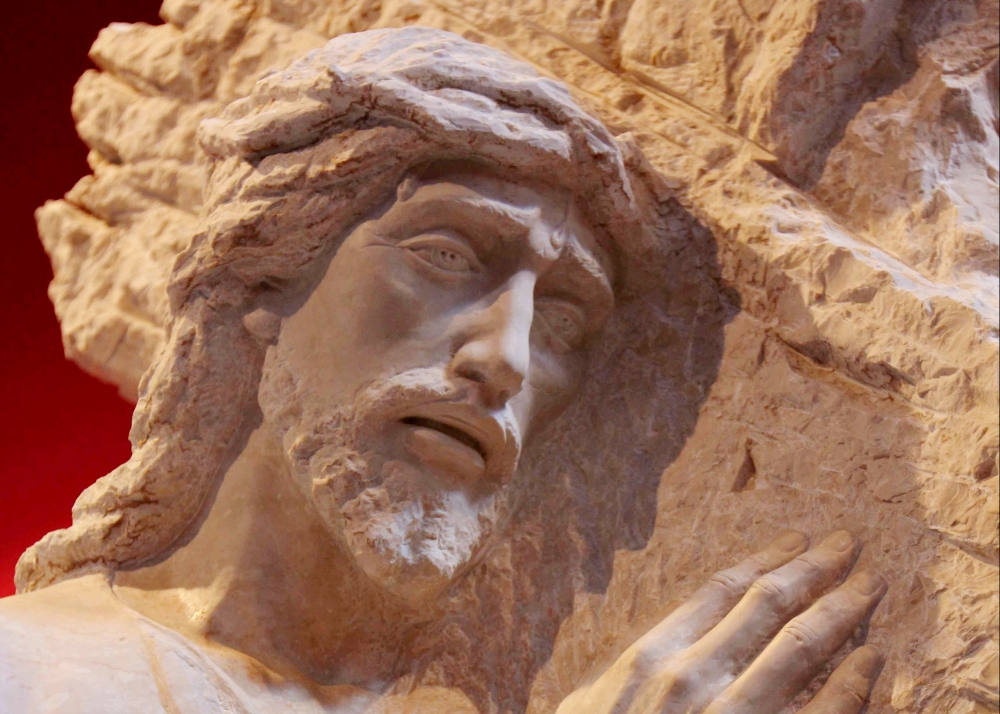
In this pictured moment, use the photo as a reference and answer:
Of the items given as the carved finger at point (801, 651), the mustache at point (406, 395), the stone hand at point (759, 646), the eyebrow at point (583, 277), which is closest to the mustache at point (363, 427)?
the mustache at point (406, 395)

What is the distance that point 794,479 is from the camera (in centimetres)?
195

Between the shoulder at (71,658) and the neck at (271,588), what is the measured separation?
0.34 ft

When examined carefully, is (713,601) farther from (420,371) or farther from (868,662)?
(420,371)

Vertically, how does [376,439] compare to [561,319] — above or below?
below

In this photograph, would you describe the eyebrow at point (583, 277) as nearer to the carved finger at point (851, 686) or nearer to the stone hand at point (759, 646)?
the stone hand at point (759, 646)

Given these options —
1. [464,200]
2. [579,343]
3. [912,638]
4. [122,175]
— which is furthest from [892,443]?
[122,175]

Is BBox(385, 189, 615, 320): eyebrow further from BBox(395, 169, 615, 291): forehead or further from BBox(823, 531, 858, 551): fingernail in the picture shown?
BBox(823, 531, 858, 551): fingernail

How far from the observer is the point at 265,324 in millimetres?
2047

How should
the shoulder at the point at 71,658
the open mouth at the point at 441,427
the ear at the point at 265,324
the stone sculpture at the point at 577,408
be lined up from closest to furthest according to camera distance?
the shoulder at the point at 71,658 → the stone sculpture at the point at 577,408 → the open mouth at the point at 441,427 → the ear at the point at 265,324

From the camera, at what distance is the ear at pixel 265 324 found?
2.05 m

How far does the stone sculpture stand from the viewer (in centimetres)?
180

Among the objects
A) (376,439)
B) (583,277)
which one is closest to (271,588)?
(376,439)

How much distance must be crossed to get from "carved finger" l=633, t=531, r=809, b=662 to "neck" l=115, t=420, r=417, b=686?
482 millimetres

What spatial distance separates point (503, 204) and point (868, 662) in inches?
37.9
